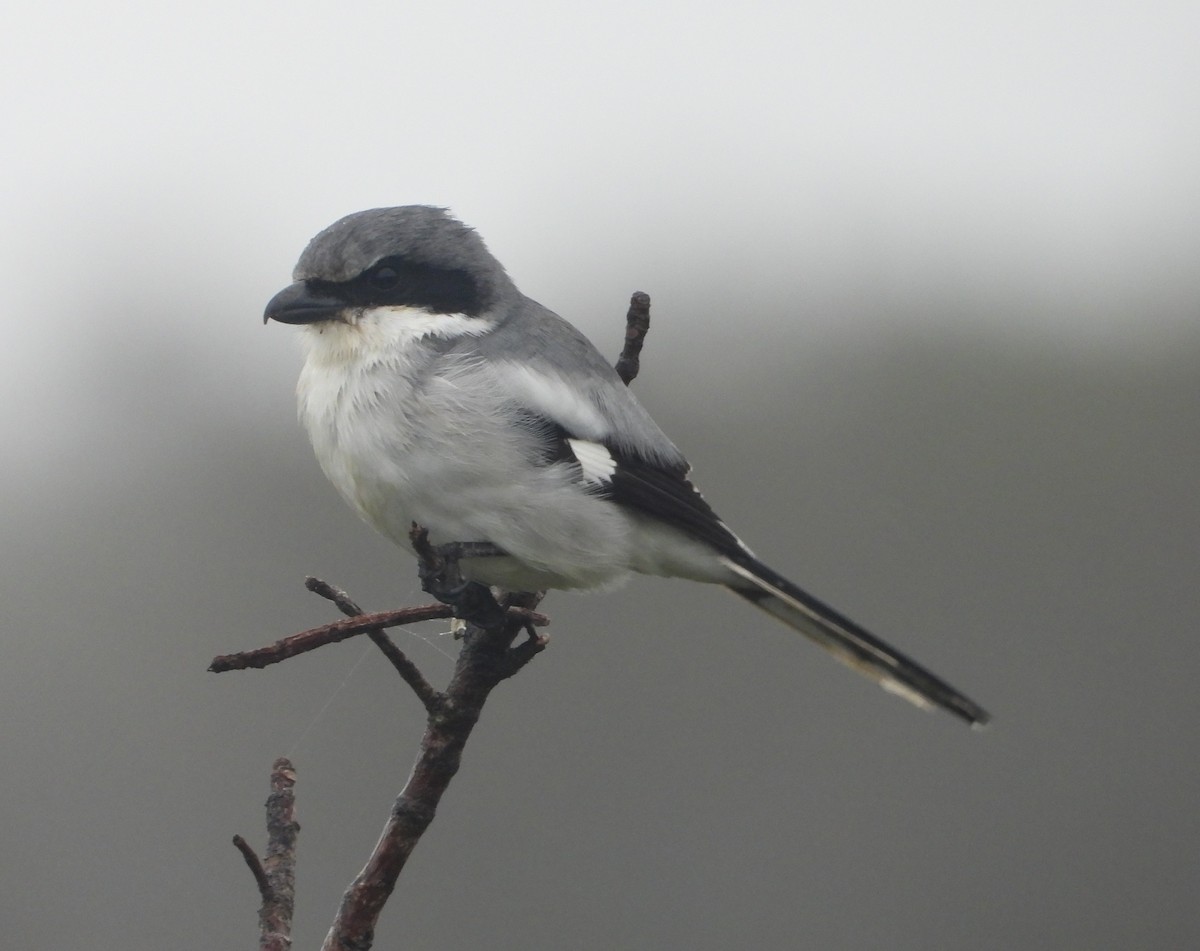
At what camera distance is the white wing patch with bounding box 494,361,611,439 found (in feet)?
12.4

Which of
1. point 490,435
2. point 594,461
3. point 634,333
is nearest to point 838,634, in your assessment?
point 594,461

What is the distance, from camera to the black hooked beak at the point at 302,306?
12.6 ft

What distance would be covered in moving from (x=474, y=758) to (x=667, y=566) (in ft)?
28.2

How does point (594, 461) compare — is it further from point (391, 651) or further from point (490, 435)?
point (391, 651)

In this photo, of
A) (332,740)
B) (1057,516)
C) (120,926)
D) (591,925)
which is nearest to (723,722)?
(591,925)

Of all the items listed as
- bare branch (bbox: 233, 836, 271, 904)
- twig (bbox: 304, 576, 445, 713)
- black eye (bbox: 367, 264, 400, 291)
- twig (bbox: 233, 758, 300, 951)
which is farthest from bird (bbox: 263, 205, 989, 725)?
bare branch (bbox: 233, 836, 271, 904)

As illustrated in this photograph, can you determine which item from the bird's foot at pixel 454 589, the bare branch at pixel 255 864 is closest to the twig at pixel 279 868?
the bare branch at pixel 255 864

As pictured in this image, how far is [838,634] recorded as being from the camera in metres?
3.94

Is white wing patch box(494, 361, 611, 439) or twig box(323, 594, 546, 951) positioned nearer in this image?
twig box(323, 594, 546, 951)

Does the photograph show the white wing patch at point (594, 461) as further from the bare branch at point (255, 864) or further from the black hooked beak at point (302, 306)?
the bare branch at point (255, 864)

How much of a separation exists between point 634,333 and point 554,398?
340mm

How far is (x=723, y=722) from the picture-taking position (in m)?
12.7

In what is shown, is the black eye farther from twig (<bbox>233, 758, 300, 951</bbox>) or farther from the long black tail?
twig (<bbox>233, 758, 300, 951</bbox>)

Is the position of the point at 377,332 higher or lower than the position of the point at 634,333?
lower
